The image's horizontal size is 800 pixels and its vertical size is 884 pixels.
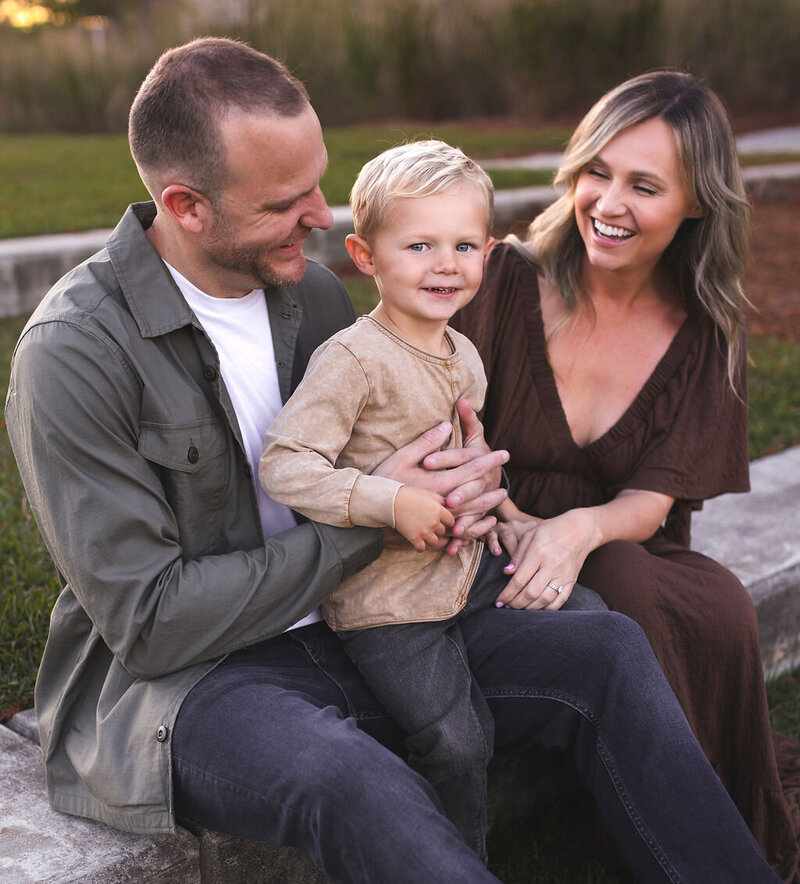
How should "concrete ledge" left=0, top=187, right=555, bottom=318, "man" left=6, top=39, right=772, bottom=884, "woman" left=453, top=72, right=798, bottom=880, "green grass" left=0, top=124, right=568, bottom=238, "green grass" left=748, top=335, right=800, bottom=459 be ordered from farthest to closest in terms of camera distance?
"green grass" left=0, top=124, right=568, bottom=238, "concrete ledge" left=0, top=187, right=555, bottom=318, "green grass" left=748, top=335, right=800, bottom=459, "woman" left=453, top=72, right=798, bottom=880, "man" left=6, top=39, right=772, bottom=884

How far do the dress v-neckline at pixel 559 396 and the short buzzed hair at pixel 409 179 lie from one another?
74 centimetres

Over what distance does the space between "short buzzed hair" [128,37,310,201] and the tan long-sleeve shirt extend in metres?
0.43

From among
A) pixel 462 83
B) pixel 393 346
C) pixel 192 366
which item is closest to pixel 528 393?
pixel 393 346

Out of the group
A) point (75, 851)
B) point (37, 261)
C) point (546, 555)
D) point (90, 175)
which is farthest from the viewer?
point (90, 175)

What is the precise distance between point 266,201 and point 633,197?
1159 millimetres

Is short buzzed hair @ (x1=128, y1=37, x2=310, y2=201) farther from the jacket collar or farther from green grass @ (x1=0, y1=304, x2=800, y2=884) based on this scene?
green grass @ (x1=0, y1=304, x2=800, y2=884)

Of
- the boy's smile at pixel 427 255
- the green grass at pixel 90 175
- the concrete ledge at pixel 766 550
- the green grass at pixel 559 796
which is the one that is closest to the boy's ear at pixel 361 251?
the boy's smile at pixel 427 255

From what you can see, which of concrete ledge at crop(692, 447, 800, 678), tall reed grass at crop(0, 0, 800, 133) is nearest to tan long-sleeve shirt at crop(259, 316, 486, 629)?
concrete ledge at crop(692, 447, 800, 678)

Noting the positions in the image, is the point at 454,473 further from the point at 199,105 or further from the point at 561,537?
the point at 199,105

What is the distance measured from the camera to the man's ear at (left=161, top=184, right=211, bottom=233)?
2.07 metres

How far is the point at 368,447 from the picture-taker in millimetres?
2229

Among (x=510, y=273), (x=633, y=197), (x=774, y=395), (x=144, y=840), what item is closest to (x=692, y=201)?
(x=633, y=197)

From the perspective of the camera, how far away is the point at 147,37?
16500 millimetres

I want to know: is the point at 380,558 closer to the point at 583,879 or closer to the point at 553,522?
the point at 553,522
